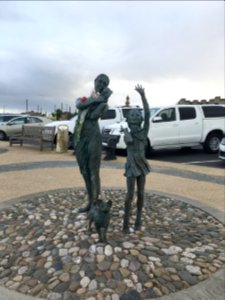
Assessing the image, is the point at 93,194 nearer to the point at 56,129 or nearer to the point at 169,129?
the point at 169,129

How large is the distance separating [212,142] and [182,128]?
5.64ft

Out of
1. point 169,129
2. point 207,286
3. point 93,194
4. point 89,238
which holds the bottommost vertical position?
point 207,286

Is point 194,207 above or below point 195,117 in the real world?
below

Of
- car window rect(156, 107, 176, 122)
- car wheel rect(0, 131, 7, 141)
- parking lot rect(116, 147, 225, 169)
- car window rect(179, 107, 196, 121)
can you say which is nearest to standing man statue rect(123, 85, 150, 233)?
parking lot rect(116, 147, 225, 169)

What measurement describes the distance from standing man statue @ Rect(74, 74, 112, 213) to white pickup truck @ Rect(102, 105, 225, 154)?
23.7 ft

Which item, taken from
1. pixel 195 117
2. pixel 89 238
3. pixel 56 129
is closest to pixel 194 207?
pixel 89 238

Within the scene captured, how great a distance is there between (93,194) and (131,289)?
175 cm

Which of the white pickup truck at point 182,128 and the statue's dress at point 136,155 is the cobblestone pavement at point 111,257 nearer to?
the statue's dress at point 136,155

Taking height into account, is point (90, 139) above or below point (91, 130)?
below

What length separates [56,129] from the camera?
48.5 ft

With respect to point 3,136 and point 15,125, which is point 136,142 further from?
point 3,136

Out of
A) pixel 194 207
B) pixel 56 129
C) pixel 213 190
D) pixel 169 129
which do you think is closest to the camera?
pixel 194 207

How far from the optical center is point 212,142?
44.9 feet

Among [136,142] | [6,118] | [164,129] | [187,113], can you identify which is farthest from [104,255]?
[6,118]
